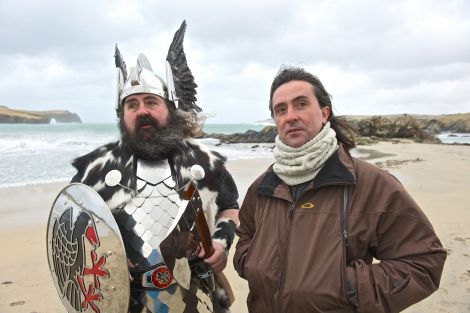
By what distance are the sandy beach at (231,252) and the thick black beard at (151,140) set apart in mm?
2011

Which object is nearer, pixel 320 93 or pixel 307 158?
pixel 307 158

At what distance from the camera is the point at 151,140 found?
2.35m

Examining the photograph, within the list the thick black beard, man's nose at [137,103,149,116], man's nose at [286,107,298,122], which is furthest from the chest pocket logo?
man's nose at [137,103,149,116]

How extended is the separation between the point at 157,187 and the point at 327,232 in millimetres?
1091

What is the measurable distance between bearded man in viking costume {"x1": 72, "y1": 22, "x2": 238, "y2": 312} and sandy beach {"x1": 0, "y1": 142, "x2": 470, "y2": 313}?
5.36 ft

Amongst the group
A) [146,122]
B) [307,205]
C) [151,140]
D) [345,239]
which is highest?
Answer: [146,122]

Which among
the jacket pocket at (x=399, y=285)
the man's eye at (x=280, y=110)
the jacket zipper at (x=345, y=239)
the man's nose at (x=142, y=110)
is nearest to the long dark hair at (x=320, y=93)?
the man's eye at (x=280, y=110)

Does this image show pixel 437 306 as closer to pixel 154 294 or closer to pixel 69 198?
pixel 154 294

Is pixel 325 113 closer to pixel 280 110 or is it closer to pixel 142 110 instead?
pixel 280 110

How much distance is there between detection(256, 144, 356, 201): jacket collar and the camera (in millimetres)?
1620

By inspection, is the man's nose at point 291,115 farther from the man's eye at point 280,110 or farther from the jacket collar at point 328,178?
the jacket collar at point 328,178

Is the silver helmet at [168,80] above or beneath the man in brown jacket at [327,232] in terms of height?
above

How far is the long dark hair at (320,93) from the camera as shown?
6.17 ft

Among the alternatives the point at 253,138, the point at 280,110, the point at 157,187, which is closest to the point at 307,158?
the point at 280,110
